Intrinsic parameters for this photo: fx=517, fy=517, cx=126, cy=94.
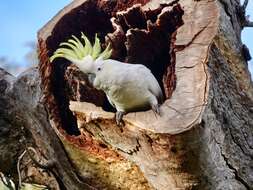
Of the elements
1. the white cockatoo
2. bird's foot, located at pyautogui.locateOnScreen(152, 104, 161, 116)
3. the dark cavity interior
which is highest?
the dark cavity interior

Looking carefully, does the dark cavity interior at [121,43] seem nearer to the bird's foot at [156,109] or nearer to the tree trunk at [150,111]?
the tree trunk at [150,111]

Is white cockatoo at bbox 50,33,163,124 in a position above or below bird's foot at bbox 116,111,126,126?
above

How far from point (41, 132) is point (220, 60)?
69 cm

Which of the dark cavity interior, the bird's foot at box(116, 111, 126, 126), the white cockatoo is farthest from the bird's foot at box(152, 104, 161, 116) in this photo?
the dark cavity interior

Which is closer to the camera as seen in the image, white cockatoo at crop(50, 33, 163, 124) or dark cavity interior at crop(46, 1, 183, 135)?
white cockatoo at crop(50, 33, 163, 124)

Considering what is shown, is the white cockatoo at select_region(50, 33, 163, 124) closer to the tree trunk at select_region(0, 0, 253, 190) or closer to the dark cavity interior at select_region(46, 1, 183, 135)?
the tree trunk at select_region(0, 0, 253, 190)

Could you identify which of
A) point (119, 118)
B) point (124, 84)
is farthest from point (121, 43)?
point (119, 118)

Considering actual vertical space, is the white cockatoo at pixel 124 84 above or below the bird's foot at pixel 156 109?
above

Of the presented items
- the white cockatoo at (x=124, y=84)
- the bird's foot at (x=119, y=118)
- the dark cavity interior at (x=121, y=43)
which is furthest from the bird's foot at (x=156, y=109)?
the dark cavity interior at (x=121, y=43)

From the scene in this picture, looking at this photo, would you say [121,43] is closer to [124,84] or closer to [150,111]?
[124,84]

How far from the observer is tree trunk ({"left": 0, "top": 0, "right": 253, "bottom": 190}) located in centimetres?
148

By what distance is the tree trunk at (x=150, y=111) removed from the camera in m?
1.48

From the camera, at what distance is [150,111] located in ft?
5.10

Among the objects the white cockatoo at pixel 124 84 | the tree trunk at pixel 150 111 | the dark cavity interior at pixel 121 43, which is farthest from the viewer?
the dark cavity interior at pixel 121 43
